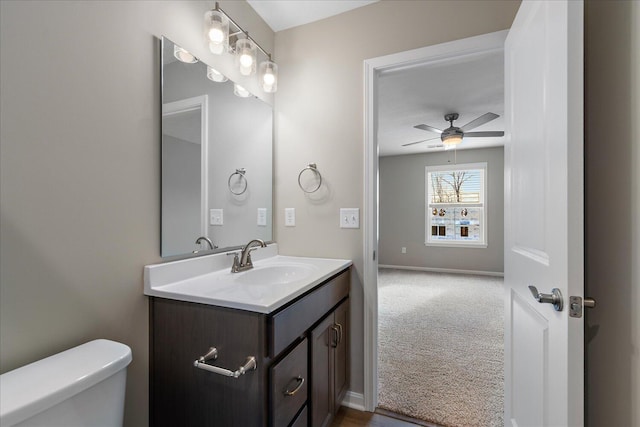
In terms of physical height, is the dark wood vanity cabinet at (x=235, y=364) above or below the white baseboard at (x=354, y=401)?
above

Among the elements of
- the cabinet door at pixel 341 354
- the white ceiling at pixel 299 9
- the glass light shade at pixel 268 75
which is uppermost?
the white ceiling at pixel 299 9

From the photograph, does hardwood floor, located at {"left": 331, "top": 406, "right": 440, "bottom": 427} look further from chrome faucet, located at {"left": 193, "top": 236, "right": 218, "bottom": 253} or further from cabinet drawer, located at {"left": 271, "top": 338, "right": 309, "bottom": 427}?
chrome faucet, located at {"left": 193, "top": 236, "right": 218, "bottom": 253}

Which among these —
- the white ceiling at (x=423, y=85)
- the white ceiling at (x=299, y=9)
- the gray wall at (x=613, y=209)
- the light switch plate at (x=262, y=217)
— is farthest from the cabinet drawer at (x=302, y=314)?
the white ceiling at (x=299, y=9)

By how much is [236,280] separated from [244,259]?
0.68 feet

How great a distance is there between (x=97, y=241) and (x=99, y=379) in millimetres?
448

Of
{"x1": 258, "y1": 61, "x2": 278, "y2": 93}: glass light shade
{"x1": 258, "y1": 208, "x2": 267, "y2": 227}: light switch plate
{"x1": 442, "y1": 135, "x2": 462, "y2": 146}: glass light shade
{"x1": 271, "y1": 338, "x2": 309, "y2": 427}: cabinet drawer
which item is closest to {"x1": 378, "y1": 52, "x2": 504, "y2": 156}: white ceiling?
{"x1": 442, "y1": 135, "x2": 462, "y2": 146}: glass light shade

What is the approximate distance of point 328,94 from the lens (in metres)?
1.79

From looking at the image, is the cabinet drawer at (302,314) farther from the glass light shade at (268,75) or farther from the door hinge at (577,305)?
the glass light shade at (268,75)

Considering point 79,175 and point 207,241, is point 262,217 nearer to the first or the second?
point 207,241

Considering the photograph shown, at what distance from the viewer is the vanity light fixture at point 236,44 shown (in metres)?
1.34

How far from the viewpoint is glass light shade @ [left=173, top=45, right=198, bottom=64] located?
4.11 ft

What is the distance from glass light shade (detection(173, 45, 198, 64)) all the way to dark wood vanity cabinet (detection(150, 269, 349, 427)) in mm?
1055

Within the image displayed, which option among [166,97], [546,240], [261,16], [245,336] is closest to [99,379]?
[245,336]

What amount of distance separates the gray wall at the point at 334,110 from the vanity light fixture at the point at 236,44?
21 centimetres
